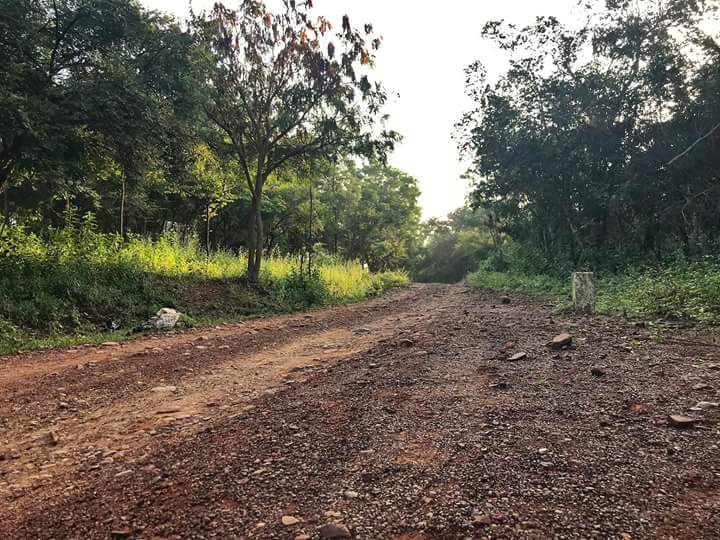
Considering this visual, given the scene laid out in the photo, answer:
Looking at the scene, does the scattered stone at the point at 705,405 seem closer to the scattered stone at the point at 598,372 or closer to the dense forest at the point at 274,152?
the scattered stone at the point at 598,372

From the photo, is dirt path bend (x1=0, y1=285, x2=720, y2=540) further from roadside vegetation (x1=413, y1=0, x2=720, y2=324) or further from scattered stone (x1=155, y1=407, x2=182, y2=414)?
roadside vegetation (x1=413, y1=0, x2=720, y2=324)

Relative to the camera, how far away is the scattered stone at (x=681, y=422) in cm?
241

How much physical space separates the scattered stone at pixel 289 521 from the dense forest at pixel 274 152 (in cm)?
596

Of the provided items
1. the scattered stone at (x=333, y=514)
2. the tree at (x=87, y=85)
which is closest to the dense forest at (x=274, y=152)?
the tree at (x=87, y=85)

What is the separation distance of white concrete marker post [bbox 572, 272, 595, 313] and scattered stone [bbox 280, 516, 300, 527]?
22.1 ft

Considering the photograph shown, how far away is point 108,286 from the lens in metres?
8.05

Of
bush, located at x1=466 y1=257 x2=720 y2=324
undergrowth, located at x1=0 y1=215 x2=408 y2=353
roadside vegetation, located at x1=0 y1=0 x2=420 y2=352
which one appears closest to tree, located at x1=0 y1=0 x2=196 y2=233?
roadside vegetation, located at x1=0 y1=0 x2=420 y2=352

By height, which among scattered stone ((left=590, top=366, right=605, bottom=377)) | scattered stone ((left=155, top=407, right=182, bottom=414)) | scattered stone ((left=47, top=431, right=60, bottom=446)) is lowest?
scattered stone ((left=47, top=431, right=60, bottom=446))

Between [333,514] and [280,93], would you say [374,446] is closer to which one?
[333,514]

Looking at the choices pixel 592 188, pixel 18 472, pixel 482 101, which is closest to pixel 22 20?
pixel 18 472

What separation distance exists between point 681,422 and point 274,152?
11653mm

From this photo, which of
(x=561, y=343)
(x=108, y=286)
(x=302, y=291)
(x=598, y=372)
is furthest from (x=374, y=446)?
(x=302, y=291)

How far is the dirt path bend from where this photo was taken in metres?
1.69

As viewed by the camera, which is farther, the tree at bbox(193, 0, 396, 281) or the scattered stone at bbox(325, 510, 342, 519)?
the tree at bbox(193, 0, 396, 281)
